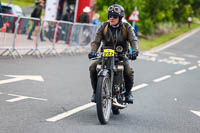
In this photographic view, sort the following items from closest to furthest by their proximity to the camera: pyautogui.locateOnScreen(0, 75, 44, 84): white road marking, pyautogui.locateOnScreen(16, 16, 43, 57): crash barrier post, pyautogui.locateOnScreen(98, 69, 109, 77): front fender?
pyautogui.locateOnScreen(98, 69, 109, 77): front fender, pyautogui.locateOnScreen(0, 75, 44, 84): white road marking, pyautogui.locateOnScreen(16, 16, 43, 57): crash barrier post

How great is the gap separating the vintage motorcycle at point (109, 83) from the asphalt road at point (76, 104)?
240mm

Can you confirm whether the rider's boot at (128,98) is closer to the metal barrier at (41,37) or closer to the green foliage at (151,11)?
the metal barrier at (41,37)

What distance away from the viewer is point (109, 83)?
24.5 feet

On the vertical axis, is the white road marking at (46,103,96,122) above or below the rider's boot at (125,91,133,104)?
below

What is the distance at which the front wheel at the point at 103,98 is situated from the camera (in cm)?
695

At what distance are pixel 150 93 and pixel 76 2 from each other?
16595 mm

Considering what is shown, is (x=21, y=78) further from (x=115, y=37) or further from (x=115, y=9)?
(x=115, y=9)

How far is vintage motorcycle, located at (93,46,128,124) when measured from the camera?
7.04 metres

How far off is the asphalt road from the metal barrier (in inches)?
30.4

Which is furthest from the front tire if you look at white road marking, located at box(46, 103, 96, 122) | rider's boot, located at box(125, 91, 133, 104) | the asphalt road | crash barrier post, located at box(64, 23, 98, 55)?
crash barrier post, located at box(64, 23, 98, 55)

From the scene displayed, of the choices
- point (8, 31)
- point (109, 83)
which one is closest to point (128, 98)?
point (109, 83)

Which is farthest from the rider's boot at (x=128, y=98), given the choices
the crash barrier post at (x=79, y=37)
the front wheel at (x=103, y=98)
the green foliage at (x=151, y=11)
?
the green foliage at (x=151, y=11)

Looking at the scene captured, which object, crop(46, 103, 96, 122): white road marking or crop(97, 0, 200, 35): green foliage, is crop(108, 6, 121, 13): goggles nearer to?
crop(46, 103, 96, 122): white road marking

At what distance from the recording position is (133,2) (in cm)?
3588
